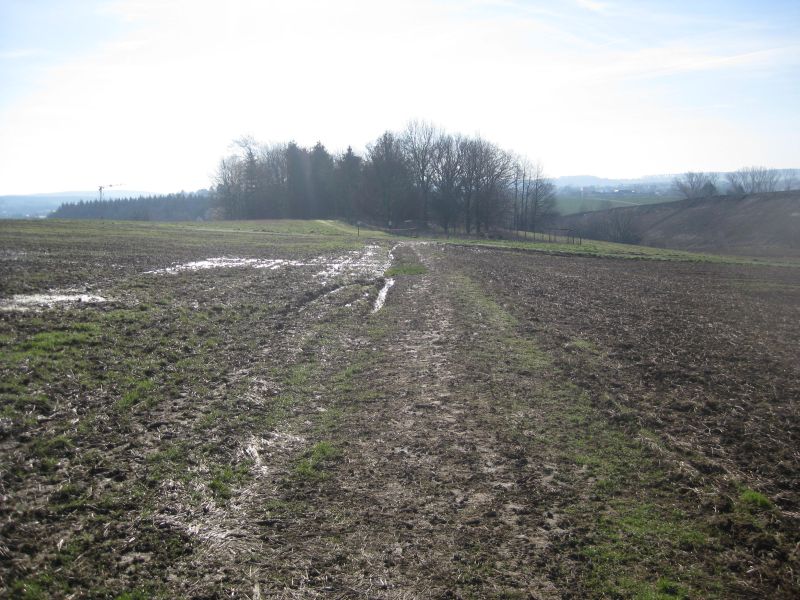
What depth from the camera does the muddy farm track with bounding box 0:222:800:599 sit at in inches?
197

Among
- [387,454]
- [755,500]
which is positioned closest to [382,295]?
[387,454]

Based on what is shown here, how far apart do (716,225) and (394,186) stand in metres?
53.6

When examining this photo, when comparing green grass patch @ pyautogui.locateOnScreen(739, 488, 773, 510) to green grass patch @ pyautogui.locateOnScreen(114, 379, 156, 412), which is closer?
green grass patch @ pyautogui.locateOnScreen(739, 488, 773, 510)

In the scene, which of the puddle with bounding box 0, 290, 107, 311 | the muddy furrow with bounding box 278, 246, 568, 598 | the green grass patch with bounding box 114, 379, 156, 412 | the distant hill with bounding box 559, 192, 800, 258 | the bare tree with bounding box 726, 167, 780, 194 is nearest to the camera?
the muddy furrow with bounding box 278, 246, 568, 598

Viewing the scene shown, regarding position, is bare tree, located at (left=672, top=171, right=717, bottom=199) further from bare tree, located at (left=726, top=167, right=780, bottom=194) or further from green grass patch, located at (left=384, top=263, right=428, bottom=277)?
green grass patch, located at (left=384, top=263, right=428, bottom=277)

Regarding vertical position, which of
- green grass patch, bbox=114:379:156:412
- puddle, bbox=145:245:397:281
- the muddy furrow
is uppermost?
puddle, bbox=145:245:397:281

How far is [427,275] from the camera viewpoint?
27.1 m

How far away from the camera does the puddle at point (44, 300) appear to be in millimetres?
13597

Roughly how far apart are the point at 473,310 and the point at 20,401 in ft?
43.0

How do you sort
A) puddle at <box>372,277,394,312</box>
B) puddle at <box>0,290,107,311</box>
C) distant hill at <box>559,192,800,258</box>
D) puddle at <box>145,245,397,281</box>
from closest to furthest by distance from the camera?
puddle at <box>0,290,107,311</box>, puddle at <box>372,277,394,312</box>, puddle at <box>145,245,397,281</box>, distant hill at <box>559,192,800,258</box>

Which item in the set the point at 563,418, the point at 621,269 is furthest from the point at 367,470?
the point at 621,269

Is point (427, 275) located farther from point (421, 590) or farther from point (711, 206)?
point (711, 206)

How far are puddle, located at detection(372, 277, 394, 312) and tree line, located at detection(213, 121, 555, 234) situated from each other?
55.0 meters

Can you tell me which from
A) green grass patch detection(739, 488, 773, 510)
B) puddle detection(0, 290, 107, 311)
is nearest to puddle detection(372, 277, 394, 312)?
puddle detection(0, 290, 107, 311)
